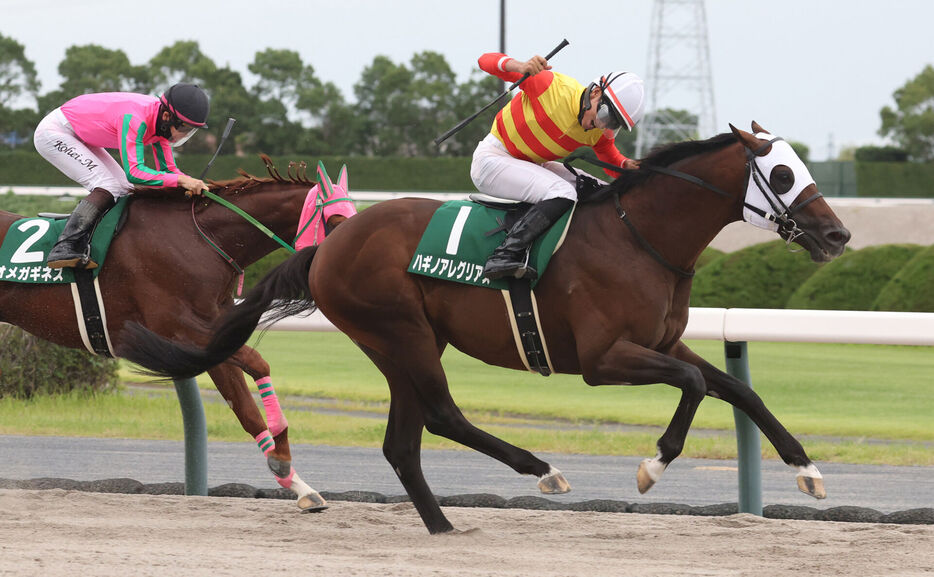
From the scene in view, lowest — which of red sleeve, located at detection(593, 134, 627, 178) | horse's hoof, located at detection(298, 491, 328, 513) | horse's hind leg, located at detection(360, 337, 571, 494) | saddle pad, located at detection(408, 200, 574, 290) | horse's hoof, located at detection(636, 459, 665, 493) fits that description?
horse's hoof, located at detection(298, 491, 328, 513)

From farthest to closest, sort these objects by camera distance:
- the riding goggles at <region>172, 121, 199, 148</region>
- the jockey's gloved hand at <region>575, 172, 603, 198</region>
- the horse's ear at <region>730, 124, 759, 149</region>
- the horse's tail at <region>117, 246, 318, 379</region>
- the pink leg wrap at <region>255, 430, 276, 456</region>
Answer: the riding goggles at <region>172, 121, 199, 148</region> → the pink leg wrap at <region>255, 430, 276, 456</region> → the horse's tail at <region>117, 246, 318, 379</region> → the jockey's gloved hand at <region>575, 172, 603, 198</region> → the horse's ear at <region>730, 124, 759, 149</region>

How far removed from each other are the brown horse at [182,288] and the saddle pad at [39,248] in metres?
0.05

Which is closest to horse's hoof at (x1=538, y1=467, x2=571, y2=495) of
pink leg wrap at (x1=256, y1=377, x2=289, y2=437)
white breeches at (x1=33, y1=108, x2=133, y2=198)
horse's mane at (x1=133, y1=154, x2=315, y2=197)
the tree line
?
pink leg wrap at (x1=256, y1=377, x2=289, y2=437)

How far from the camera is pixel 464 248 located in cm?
495

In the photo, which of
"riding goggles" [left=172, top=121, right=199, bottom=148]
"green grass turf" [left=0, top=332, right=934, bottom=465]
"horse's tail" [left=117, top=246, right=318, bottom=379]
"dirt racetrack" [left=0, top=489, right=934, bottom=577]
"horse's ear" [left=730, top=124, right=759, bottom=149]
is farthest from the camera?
"green grass turf" [left=0, top=332, right=934, bottom=465]

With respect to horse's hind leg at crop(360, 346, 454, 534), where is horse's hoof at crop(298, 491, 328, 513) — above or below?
below

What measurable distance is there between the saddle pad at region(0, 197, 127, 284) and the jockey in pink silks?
5 cm

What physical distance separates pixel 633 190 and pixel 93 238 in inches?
102

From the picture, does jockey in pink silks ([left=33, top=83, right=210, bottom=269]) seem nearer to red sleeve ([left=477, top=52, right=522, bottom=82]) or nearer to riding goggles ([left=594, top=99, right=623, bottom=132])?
red sleeve ([left=477, top=52, right=522, bottom=82])

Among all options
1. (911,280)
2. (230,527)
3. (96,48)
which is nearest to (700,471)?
(230,527)

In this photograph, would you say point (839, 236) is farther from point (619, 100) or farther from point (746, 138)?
point (619, 100)

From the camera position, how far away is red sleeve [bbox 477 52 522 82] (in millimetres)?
4977

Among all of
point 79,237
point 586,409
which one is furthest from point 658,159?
point 586,409

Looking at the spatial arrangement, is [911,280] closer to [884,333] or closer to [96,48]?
[884,333]
